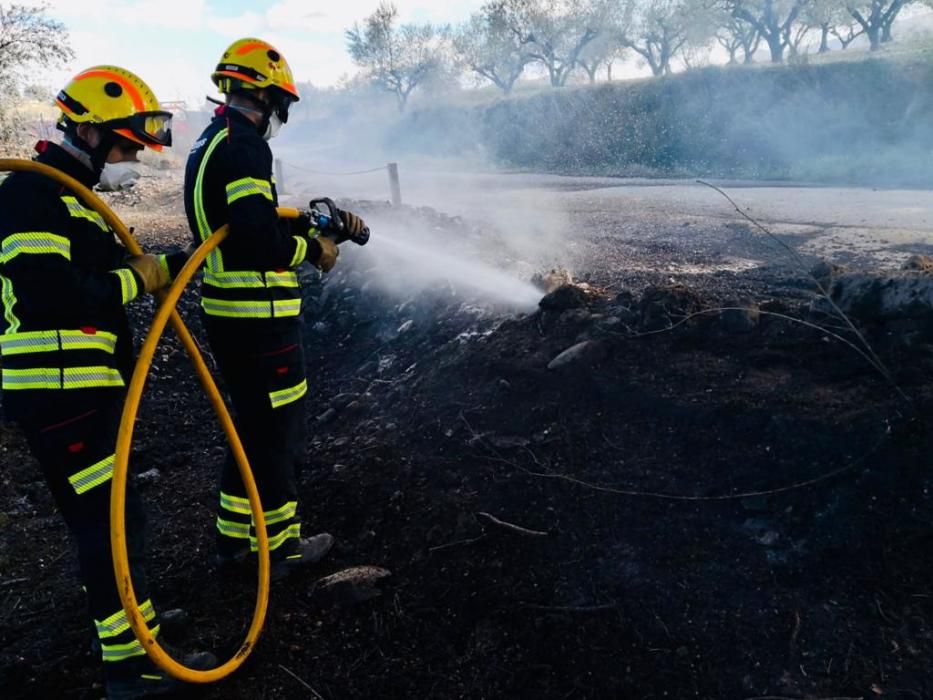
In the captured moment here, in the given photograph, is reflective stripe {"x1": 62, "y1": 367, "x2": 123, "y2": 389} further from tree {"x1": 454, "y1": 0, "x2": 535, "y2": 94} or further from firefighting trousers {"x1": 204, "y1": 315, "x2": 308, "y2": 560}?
tree {"x1": 454, "y1": 0, "x2": 535, "y2": 94}

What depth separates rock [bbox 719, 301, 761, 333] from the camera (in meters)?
3.93

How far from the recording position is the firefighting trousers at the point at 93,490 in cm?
232

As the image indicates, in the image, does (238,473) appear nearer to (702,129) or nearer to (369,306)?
(369,306)

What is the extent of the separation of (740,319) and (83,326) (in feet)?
11.5

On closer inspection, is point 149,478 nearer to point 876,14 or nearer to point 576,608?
point 576,608

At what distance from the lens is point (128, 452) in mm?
2172

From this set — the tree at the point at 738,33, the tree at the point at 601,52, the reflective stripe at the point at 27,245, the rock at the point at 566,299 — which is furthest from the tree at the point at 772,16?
the reflective stripe at the point at 27,245

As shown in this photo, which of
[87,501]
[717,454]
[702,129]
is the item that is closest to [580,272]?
[717,454]

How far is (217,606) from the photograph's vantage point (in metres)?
3.11

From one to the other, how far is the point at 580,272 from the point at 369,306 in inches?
91.2

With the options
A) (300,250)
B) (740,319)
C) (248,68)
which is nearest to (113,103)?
(248,68)

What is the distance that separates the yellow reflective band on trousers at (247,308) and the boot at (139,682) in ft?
4.83

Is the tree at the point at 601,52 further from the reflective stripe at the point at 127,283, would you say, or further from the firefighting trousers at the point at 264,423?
the reflective stripe at the point at 127,283

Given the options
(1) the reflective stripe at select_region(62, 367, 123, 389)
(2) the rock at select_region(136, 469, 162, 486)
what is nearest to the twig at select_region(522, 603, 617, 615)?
(1) the reflective stripe at select_region(62, 367, 123, 389)
